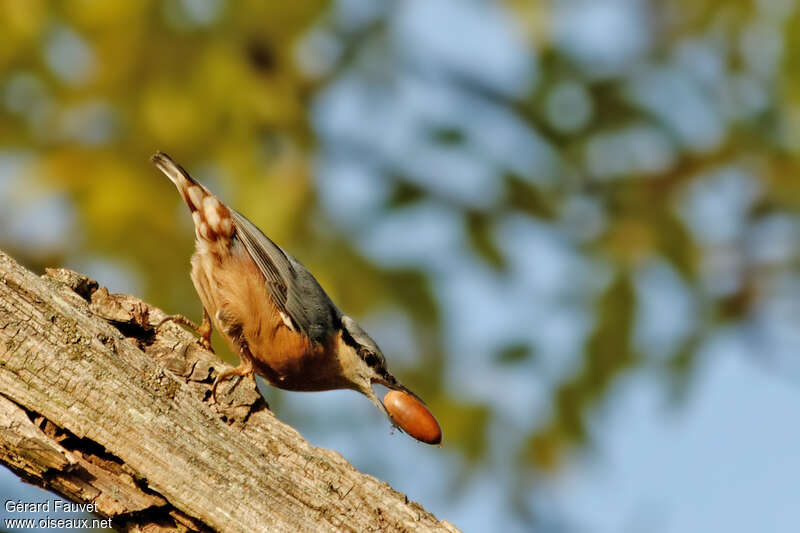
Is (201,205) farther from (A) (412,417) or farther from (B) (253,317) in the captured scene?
(A) (412,417)

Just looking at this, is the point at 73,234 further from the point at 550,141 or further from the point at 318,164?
the point at 550,141

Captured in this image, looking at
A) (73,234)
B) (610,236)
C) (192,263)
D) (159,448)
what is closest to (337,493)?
(159,448)

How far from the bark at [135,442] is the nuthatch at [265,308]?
109 centimetres

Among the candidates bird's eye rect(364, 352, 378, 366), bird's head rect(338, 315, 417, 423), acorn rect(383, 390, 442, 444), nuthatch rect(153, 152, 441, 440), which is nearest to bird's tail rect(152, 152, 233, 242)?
nuthatch rect(153, 152, 441, 440)

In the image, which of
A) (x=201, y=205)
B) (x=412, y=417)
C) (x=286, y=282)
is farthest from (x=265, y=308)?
(x=412, y=417)

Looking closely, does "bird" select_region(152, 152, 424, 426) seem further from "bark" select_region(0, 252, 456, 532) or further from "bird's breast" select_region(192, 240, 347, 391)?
"bark" select_region(0, 252, 456, 532)

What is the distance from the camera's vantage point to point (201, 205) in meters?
4.11

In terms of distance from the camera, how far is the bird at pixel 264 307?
4.05 meters

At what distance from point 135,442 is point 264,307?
170 centimetres

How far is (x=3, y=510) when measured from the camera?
2637 millimetres

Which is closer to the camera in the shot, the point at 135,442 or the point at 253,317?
the point at 135,442

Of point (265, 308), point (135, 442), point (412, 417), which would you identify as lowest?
point (135, 442)

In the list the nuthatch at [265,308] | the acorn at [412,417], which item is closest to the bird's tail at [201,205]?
the nuthatch at [265,308]

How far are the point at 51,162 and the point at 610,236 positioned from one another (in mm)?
2580
